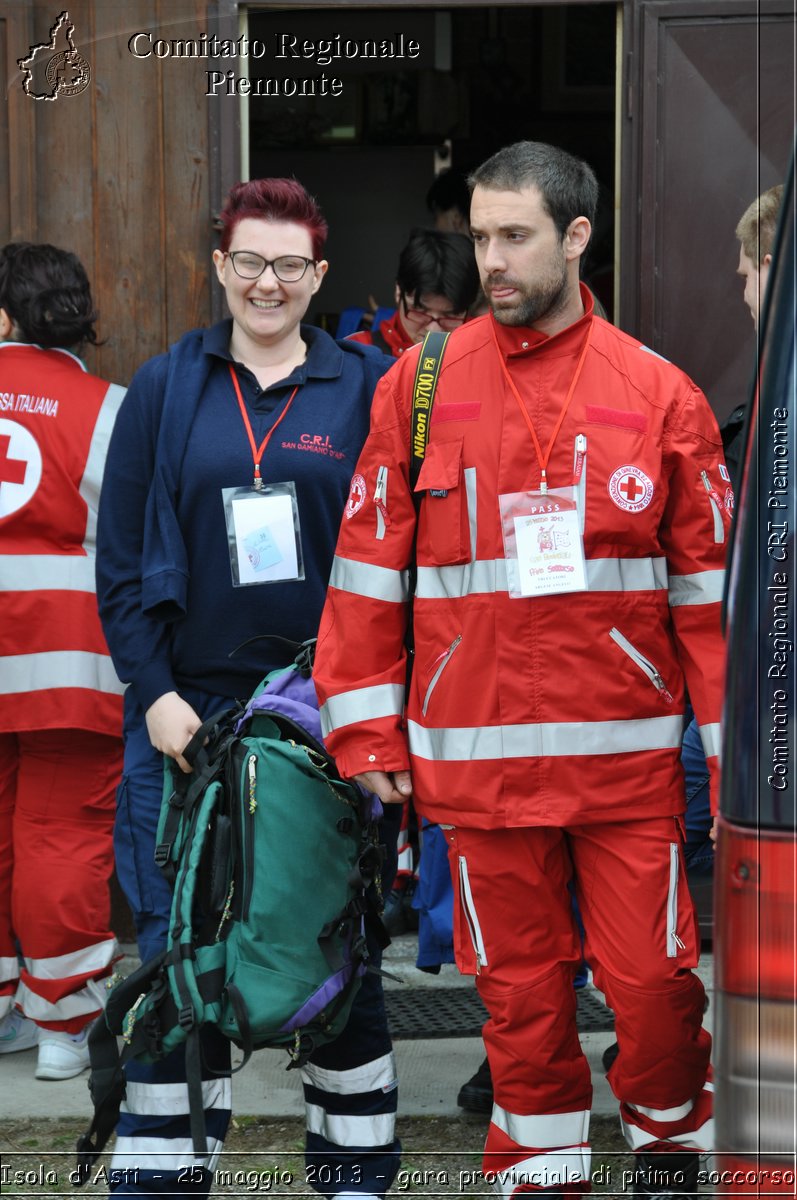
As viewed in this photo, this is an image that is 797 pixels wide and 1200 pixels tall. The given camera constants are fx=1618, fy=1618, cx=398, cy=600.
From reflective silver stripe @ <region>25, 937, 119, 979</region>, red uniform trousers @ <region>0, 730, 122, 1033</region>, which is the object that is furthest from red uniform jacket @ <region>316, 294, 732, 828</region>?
reflective silver stripe @ <region>25, 937, 119, 979</region>

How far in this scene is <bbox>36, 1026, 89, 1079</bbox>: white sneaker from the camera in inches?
180

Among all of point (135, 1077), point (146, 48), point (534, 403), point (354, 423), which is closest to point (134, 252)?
point (146, 48)

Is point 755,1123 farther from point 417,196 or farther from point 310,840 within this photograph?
point 417,196

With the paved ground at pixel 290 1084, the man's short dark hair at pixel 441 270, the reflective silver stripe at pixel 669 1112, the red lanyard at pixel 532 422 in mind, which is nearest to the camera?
the red lanyard at pixel 532 422

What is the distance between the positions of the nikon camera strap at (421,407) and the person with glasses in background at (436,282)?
1948 millimetres

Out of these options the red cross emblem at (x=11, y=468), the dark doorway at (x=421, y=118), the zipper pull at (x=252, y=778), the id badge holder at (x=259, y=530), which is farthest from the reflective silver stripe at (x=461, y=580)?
the dark doorway at (x=421, y=118)

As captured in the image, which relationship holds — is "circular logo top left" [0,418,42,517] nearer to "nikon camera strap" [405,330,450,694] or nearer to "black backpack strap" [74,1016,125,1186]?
"nikon camera strap" [405,330,450,694]

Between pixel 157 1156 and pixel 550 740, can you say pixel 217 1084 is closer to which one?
pixel 157 1156

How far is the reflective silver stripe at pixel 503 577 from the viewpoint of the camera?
3225 millimetres

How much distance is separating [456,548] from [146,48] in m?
2.79

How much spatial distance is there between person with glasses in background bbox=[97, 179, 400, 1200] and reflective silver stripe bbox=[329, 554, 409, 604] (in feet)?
0.81

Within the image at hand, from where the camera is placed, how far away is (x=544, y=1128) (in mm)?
3295

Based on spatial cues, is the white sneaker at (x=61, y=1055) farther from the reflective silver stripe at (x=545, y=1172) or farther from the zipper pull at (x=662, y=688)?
the zipper pull at (x=662, y=688)

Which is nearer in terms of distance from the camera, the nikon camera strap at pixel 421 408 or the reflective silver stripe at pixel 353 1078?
the nikon camera strap at pixel 421 408
